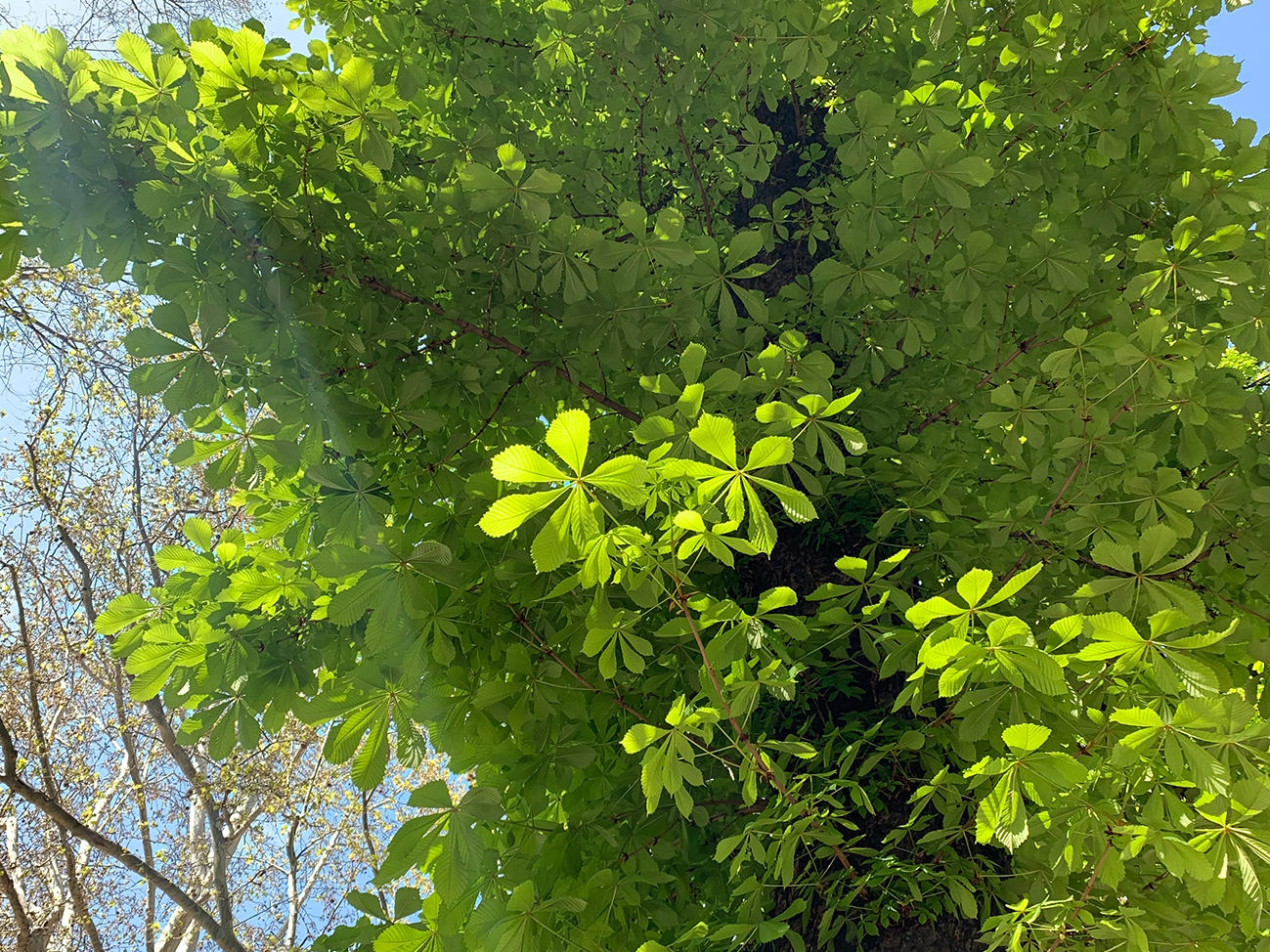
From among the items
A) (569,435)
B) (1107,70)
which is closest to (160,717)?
(569,435)

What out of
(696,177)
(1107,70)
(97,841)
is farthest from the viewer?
(97,841)

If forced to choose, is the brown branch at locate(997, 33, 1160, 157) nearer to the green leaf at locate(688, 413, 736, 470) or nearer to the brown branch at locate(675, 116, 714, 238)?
the brown branch at locate(675, 116, 714, 238)

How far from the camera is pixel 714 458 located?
6.00ft

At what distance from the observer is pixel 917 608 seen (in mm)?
1390

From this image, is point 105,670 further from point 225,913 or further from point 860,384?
point 860,384

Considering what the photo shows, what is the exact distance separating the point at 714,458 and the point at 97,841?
19.8ft

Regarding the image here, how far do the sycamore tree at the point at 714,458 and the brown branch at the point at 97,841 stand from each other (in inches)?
176

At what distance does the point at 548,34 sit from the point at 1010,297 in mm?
1671

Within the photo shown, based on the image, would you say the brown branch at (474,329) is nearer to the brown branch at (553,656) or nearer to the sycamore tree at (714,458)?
the sycamore tree at (714,458)

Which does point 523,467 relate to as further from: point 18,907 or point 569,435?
point 18,907

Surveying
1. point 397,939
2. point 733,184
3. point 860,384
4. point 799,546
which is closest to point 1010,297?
point 860,384

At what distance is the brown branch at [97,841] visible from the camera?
5.34m

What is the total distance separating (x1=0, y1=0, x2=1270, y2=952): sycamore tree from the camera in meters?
1.53

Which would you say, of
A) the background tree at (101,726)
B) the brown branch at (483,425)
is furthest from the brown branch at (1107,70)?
the background tree at (101,726)
